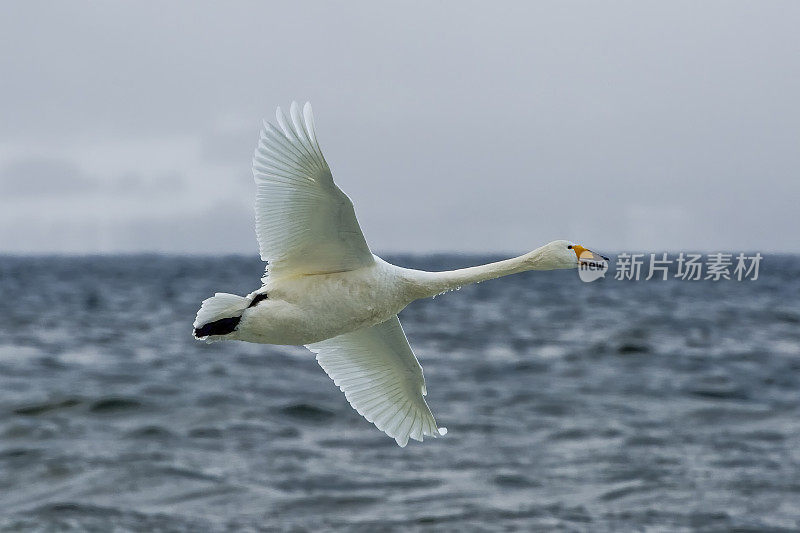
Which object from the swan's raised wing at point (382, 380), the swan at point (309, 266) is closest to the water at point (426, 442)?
the swan's raised wing at point (382, 380)

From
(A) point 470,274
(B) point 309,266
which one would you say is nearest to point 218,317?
(B) point 309,266

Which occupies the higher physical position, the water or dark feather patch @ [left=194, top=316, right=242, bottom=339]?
dark feather patch @ [left=194, top=316, right=242, bottom=339]

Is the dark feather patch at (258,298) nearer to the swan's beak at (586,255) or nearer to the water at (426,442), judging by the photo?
the swan's beak at (586,255)

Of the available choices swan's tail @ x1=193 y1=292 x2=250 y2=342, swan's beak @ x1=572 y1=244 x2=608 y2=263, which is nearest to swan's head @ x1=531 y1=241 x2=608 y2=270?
swan's beak @ x1=572 y1=244 x2=608 y2=263

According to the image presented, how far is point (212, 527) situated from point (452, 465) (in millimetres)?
5327

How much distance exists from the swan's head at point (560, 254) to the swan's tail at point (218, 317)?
219 centimetres

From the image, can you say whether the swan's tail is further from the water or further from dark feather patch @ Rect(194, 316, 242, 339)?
the water

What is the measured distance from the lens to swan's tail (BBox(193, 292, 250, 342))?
7.59 metres

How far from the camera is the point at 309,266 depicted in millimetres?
8078

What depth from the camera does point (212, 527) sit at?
16719 millimetres

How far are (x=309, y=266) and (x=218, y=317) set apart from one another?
32.4 inches

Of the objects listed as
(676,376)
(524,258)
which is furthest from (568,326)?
(524,258)

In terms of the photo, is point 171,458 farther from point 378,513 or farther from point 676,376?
point 676,376

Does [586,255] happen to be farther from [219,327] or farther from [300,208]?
[219,327]
